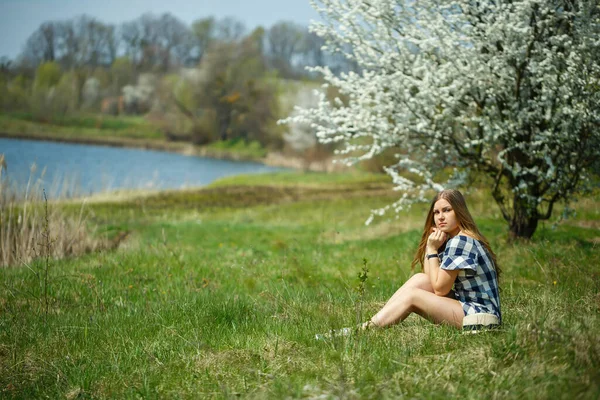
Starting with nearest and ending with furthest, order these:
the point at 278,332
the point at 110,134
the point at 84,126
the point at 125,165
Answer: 1. the point at 278,332
2. the point at 125,165
3. the point at 110,134
4. the point at 84,126

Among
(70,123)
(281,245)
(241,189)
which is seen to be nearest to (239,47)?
(70,123)

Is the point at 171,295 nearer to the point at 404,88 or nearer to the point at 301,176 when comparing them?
the point at 404,88

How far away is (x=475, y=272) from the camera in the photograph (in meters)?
4.26

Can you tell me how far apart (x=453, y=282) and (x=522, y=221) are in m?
5.14

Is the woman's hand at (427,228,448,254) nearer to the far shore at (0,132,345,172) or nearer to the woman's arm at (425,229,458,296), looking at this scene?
the woman's arm at (425,229,458,296)

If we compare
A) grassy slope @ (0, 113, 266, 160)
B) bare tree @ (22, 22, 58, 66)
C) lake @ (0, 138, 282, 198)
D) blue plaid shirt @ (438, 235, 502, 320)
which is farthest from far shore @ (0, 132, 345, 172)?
blue plaid shirt @ (438, 235, 502, 320)

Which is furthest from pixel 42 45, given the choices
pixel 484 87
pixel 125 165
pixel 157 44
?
pixel 484 87

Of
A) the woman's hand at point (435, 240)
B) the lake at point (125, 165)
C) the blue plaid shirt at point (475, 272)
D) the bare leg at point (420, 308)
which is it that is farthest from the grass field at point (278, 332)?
the lake at point (125, 165)

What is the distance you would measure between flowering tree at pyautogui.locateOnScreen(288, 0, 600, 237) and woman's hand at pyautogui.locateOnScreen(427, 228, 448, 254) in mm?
3690

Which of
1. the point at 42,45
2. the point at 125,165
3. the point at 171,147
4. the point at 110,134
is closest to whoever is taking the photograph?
the point at 125,165

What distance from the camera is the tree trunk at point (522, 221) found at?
29.0 feet

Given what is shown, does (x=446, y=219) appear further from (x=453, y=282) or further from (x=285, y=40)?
(x=285, y=40)

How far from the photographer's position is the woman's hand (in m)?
4.41

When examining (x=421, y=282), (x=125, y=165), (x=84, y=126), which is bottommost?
(x=125, y=165)
